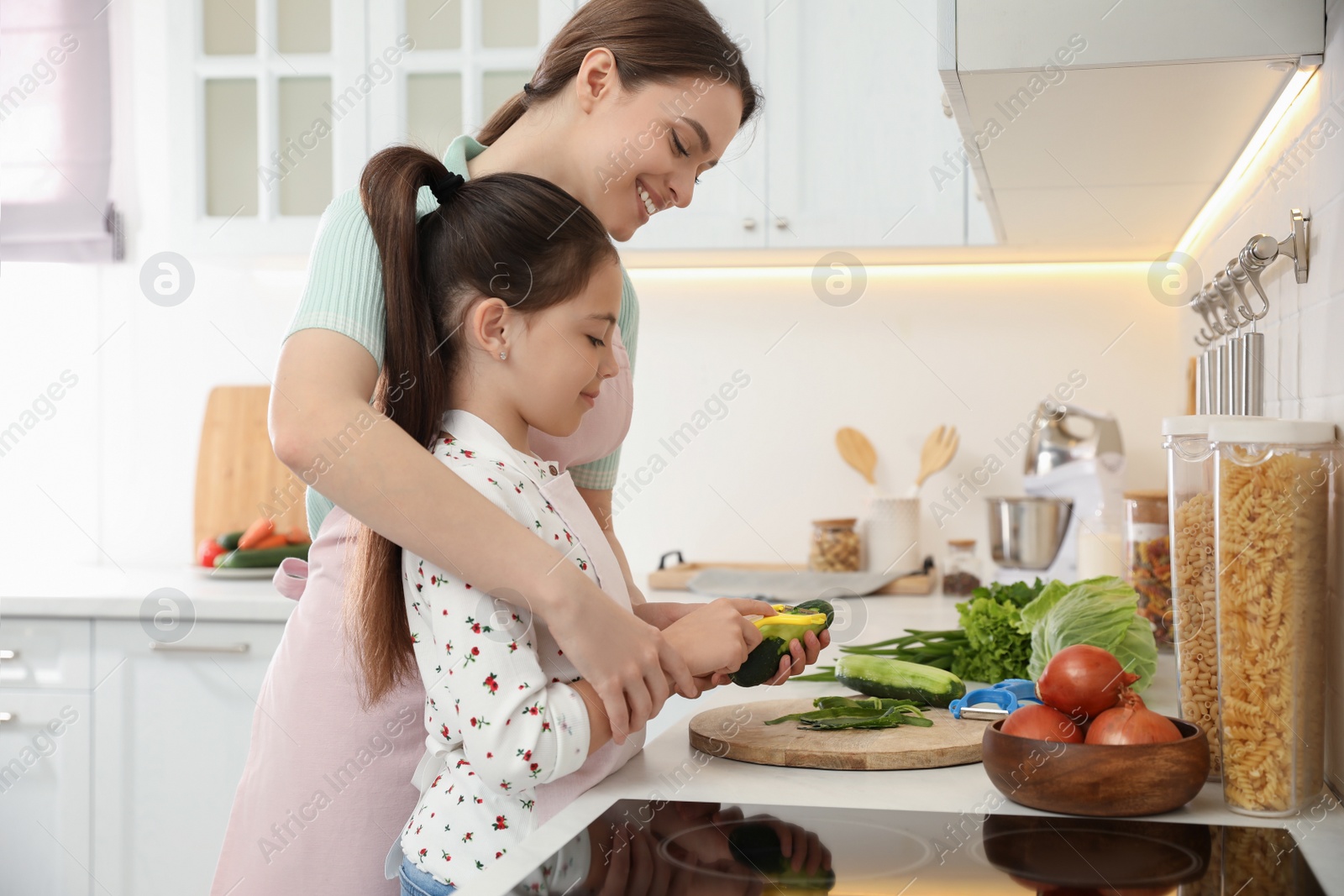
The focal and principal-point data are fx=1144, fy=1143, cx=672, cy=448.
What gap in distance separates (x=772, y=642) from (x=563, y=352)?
28cm

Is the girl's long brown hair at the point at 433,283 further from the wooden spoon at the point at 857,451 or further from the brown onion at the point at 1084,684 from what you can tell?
the wooden spoon at the point at 857,451

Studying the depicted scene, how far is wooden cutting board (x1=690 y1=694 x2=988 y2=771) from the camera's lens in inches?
36.8

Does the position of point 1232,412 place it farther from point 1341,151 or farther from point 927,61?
point 927,61

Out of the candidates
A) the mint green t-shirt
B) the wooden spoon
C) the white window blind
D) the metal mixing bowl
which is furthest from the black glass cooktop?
the white window blind

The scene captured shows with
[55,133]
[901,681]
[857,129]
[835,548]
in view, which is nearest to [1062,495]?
[835,548]

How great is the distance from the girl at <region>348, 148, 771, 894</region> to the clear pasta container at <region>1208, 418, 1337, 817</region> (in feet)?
1.10

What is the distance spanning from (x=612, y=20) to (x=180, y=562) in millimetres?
1973

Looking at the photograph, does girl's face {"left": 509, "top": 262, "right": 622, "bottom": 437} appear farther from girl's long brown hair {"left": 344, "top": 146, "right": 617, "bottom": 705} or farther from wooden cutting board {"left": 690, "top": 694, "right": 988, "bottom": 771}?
wooden cutting board {"left": 690, "top": 694, "right": 988, "bottom": 771}

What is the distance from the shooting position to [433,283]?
87cm

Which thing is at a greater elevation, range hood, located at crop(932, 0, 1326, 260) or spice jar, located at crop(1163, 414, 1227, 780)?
range hood, located at crop(932, 0, 1326, 260)

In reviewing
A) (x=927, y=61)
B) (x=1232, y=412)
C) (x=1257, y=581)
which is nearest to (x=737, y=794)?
(x=1257, y=581)

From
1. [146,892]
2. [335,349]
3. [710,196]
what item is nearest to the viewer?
[335,349]

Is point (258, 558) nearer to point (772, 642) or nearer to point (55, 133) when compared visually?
point (55, 133)

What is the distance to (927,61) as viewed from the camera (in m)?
2.10
